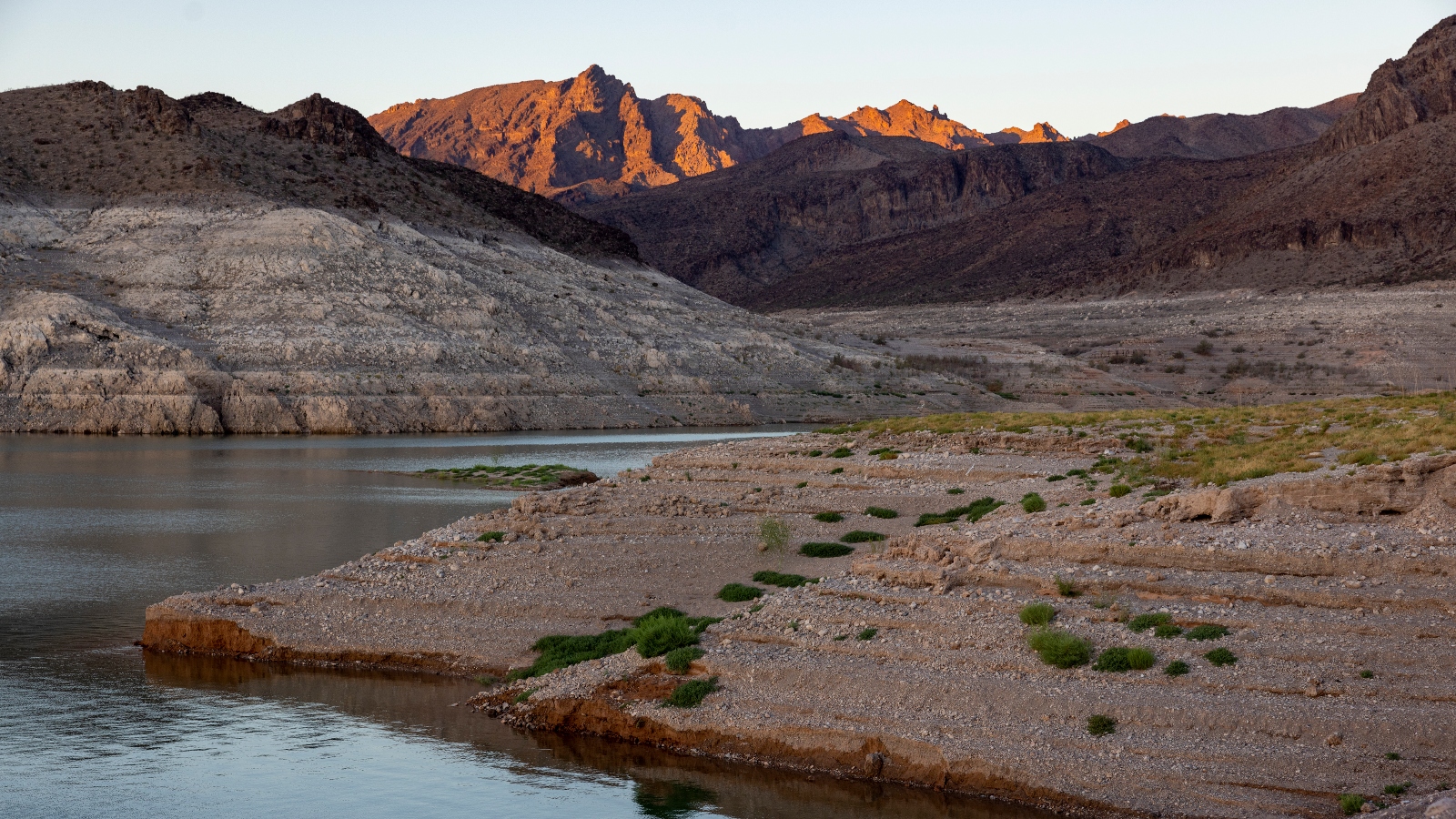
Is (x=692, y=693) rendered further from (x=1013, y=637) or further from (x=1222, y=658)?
(x=1222, y=658)

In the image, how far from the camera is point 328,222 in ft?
313

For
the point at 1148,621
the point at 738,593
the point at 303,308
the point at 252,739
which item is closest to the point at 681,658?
the point at 738,593

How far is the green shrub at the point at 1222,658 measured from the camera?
17.5 meters

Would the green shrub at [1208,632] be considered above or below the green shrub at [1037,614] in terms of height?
below

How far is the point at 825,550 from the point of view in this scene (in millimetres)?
28156

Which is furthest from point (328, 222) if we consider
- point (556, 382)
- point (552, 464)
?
point (552, 464)

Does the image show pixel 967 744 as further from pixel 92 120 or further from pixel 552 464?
pixel 92 120

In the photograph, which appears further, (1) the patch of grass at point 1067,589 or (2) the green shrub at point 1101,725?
(1) the patch of grass at point 1067,589

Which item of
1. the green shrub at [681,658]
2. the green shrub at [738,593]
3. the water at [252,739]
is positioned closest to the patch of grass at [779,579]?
the green shrub at [738,593]

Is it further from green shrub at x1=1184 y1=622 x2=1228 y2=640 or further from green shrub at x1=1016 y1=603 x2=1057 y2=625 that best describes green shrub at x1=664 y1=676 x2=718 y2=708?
green shrub at x1=1184 y1=622 x2=1228 y2=640

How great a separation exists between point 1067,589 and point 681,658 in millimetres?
6218

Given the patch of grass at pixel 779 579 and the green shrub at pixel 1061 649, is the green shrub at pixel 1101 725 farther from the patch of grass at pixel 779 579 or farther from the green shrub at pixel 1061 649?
the patch of grass at pixel 779 579

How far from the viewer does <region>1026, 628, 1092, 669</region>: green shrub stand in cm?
1806

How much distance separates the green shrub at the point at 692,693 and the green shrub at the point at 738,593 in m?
5.08
